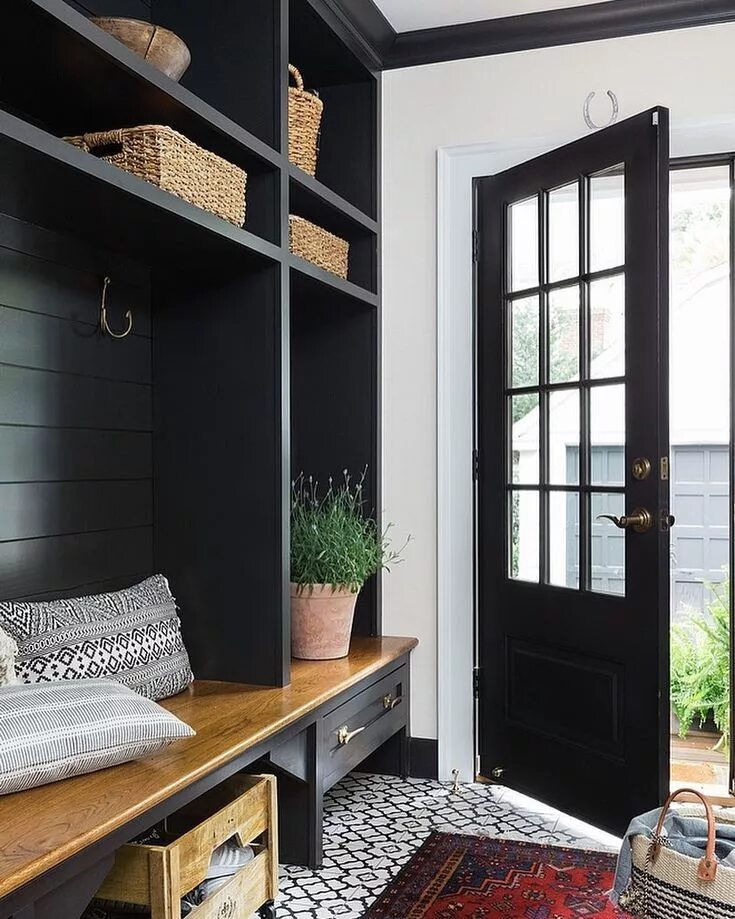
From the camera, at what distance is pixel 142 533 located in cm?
292

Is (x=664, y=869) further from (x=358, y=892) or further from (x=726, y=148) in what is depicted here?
(x=726, y=148)

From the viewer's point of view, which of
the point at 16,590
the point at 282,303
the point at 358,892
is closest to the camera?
the point at 16,590

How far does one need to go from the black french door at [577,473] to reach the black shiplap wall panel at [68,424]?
1.21 metres

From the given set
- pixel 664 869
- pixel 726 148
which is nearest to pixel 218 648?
pixel 664 869

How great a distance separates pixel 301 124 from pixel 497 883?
7.23ft

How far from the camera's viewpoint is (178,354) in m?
2.92

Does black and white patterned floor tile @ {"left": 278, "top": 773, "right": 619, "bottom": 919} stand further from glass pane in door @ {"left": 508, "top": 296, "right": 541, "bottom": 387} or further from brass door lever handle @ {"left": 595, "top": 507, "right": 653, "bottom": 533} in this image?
glass pane in door @ {"left": 508, "top": 296, "right": 541, "bottom": 387}

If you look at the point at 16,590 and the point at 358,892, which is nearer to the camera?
the point at 16,590

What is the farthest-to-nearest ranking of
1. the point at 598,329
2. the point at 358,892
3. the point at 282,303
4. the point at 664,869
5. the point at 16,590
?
the point at 598,329, the point at 282,303, the point at 358,892, the point at 16,590, the point at 664,869

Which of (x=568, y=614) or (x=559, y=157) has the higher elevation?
(x=559, y=157)

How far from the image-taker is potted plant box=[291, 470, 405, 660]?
10.0ft

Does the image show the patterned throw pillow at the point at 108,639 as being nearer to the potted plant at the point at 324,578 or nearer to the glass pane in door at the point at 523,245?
the potted plant at the point at 324,578

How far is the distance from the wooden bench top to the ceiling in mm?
2142

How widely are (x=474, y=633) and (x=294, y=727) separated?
44.6 inches
